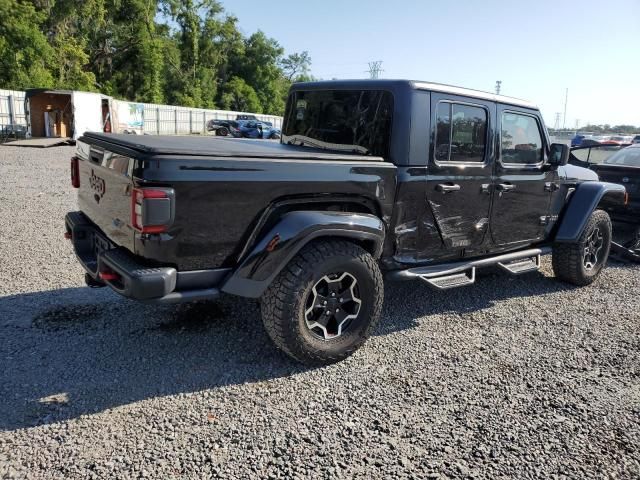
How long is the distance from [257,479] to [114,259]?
1556 mm

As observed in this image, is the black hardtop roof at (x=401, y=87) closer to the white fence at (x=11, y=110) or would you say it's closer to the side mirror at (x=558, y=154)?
the side mirror at (x=558, y=154)

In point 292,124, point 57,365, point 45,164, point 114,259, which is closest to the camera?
point 114,259

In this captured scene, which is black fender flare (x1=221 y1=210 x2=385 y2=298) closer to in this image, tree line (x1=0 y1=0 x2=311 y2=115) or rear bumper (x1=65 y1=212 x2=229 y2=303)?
rear bumper (x1=65 y1=212 x2=229 y2=303)

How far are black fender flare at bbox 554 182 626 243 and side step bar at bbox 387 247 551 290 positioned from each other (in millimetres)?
317

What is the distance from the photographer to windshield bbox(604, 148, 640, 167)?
812 cm

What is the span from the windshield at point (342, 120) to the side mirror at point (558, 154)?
84.0 inches

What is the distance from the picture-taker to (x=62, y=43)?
132 ft

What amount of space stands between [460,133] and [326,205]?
4.87 ft

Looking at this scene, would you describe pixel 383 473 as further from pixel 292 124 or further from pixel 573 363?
pixel 292 124

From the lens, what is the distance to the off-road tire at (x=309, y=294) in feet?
10.8

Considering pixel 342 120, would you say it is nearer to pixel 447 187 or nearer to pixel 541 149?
pixel 447 187

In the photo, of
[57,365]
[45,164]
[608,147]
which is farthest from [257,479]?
[45,164]

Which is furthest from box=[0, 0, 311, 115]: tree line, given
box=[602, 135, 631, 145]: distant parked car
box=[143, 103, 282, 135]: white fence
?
box=[602, 135, 631, 145]: distant parked car

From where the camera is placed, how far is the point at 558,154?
503cm
